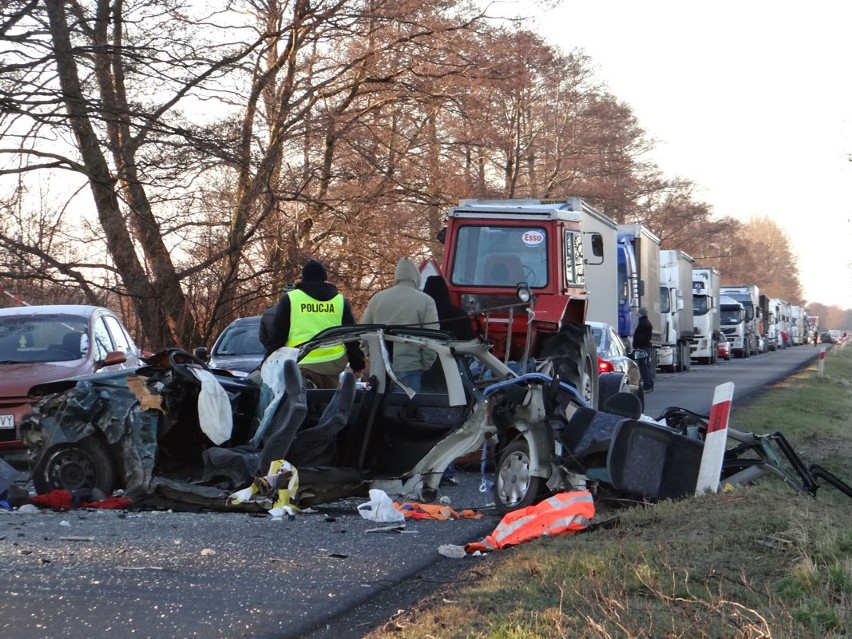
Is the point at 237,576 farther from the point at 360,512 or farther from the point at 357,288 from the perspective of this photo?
the point at 357,288

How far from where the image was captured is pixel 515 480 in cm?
899

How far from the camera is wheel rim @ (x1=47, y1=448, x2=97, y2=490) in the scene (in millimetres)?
9461

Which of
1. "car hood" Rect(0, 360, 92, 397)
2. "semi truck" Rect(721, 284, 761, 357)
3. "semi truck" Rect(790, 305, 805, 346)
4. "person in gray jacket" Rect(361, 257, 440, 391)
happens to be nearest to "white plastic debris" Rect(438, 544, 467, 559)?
"person in gray jacket" Rect(361, 257, 440, 391)

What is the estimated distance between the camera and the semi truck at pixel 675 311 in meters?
36.2

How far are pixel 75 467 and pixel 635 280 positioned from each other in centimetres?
2153

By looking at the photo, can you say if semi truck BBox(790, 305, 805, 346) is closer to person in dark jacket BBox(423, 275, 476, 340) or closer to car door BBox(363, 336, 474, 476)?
person in dark jacket BBox(423, 275, 476, 340)

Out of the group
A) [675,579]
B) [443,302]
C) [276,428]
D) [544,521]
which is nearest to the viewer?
[675,579]

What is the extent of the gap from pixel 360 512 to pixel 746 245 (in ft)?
302

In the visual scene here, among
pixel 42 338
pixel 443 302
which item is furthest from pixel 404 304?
pixel 42 338

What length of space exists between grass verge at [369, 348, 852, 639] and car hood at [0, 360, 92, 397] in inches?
246

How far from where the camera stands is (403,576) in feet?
21.8

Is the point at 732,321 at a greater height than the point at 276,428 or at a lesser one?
greater

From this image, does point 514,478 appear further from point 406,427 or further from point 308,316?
point 308,316

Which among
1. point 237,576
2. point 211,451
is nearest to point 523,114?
point 211,451
